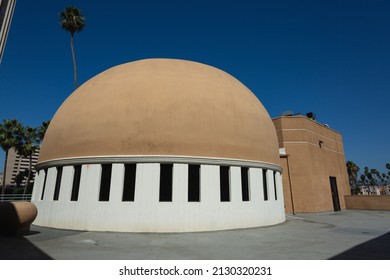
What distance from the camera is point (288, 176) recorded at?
1155 inches

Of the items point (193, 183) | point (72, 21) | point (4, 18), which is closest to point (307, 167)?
point (193, 183)

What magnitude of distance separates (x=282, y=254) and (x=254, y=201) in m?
7.54

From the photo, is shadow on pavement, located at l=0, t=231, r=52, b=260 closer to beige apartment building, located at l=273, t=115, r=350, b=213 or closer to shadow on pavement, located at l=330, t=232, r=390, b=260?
shadow on pavement, located at l=330, t=232, r=390, b=260

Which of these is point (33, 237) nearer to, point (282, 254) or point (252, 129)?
point (282, 254)

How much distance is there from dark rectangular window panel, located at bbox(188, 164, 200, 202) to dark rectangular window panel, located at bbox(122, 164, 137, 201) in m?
3.29

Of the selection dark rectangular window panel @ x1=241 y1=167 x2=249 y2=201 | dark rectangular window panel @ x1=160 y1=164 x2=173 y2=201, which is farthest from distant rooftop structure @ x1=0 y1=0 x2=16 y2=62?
dark rectangular window panel @ x1=241 y1=167 x2=249 y2=201

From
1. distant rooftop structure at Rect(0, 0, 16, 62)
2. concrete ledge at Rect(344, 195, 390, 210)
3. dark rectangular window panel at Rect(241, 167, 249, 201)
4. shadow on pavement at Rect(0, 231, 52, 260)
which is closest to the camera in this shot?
shadow on pavement at Rect(0, 231, 52, 260)

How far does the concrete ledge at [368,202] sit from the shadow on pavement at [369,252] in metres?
27.1

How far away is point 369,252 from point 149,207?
10.1 meters

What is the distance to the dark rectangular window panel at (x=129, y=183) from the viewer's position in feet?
47.8

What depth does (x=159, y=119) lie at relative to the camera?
15273 millimetres

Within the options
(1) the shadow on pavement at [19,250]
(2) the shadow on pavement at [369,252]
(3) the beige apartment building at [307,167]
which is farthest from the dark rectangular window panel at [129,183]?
(3) the beige apartment building at [307,167]

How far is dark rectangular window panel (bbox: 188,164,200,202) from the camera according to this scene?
49.2 feet
